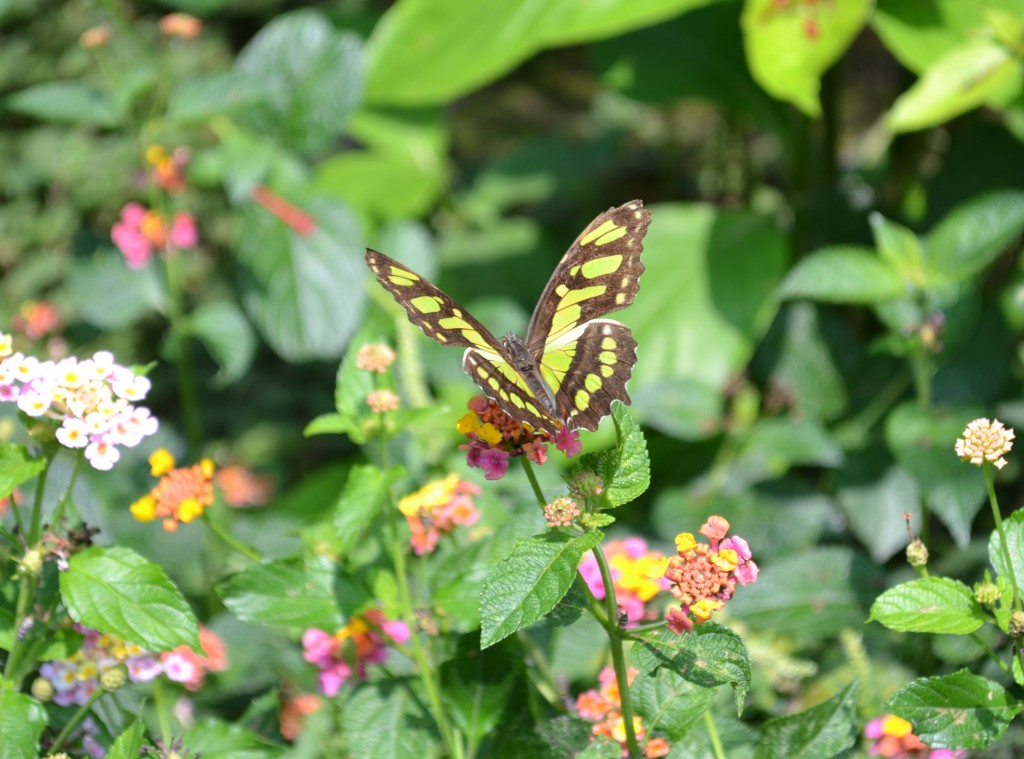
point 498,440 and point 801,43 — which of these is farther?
point 801,43

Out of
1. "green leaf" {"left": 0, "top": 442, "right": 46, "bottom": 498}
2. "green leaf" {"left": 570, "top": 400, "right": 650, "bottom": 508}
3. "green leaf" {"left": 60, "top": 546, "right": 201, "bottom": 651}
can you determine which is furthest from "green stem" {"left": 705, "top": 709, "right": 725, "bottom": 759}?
"green leaf" {"left": 0, "top": 442, "right": 46, "bottom": 498}

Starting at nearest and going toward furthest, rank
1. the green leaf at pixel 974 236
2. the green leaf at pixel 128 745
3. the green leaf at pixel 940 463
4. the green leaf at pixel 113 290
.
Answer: the green leaf at pixel 128 745
the green leaf at pixel 940 463
the green leaf at pixel 974 236
the green leaf at pixel 113 290

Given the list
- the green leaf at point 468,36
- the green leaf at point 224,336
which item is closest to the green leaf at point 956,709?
the green leaf at point 224,336

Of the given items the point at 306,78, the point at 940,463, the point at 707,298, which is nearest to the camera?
the point at 940,463

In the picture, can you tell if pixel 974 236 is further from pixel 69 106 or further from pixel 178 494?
pixel 69 106

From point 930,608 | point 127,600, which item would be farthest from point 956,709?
point 127,600

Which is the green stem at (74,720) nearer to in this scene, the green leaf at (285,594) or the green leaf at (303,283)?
the green leaf at (285,594)
